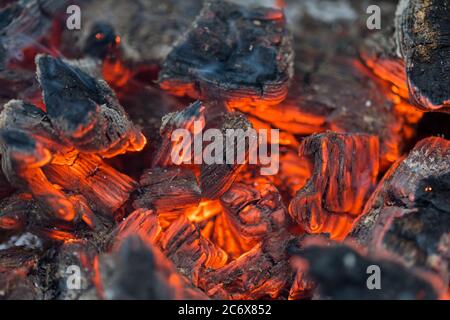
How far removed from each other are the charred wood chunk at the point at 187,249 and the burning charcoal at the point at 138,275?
1.06 feet

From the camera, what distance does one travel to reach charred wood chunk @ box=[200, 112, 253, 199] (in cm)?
173

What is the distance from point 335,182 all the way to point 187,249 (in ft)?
1.98

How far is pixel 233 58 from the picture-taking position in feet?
6.46

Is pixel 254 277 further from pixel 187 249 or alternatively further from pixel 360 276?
pixel 360 276

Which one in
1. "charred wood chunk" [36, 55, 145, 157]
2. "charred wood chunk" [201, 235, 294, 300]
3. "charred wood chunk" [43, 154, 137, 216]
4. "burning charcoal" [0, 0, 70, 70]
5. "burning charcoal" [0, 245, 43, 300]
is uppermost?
"burning charcoal" [0, 0, 70, 70]

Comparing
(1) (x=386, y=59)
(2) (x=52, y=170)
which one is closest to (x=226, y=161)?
(2) (x=52, y=170)

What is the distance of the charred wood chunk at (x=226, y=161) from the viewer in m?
1.73

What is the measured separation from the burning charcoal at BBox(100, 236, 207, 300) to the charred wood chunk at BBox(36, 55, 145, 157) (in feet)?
1.36

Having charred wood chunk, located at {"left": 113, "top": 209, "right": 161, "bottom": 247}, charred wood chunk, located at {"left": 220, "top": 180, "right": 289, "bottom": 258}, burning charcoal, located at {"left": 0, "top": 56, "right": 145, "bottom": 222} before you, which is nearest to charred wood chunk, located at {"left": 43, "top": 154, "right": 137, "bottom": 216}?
burning charcoal, located at {"left": 0, "top": 56, "right": 145, "bottom": 222}

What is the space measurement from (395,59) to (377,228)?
92 cm

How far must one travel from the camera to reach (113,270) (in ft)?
4.25

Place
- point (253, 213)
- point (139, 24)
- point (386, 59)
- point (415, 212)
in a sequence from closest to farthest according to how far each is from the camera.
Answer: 1. point (415, 212)
2. point (253, 213)
3. point (386, 59)
4. point (139, 24)

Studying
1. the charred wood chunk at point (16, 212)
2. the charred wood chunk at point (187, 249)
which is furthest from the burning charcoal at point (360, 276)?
the charred wood chunk at point (16, 212)

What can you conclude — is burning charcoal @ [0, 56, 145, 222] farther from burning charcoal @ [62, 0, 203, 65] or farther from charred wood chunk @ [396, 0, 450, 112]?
charred wood chunk @ [396, 0, 450, 112]
